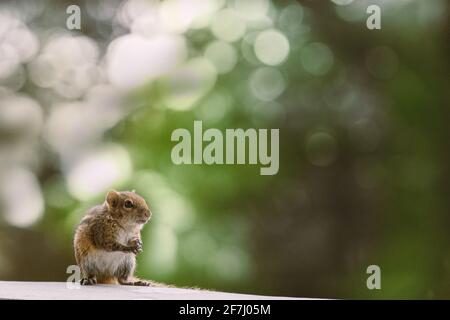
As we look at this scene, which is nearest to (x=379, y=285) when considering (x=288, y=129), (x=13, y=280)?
(x=288, y=129)

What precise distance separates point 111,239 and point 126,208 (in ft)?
0.43

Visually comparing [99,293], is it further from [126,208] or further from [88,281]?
[126,208]

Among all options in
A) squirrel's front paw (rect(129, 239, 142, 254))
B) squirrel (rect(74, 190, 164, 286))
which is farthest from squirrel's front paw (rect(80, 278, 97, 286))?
squirrel's front paw (rect(129, 239, 142, 254))

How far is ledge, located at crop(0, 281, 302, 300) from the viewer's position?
2.71 m

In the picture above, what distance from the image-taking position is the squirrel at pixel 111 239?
281 cm

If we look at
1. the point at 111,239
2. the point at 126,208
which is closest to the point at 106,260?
the point at 111,239

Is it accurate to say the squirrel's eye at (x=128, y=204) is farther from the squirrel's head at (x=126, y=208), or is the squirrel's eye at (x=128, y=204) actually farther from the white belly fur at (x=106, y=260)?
the white belly fur at (x=106, y=260)

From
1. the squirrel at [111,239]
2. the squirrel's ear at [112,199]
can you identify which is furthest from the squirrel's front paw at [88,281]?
the squirrel's ear at [112,199]

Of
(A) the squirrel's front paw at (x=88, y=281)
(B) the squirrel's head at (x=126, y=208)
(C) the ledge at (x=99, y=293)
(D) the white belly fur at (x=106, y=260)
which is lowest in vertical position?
(C) the ledge at (x=99, y=293)

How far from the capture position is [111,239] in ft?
9.22

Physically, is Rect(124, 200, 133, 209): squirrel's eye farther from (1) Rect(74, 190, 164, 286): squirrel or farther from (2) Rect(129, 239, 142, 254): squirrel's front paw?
(2) Rect(129, 239, 142, 254): squirrel's front paw

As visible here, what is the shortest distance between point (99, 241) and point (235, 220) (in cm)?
56

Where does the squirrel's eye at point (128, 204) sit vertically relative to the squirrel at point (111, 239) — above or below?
above

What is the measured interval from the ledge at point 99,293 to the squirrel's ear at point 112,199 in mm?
312
